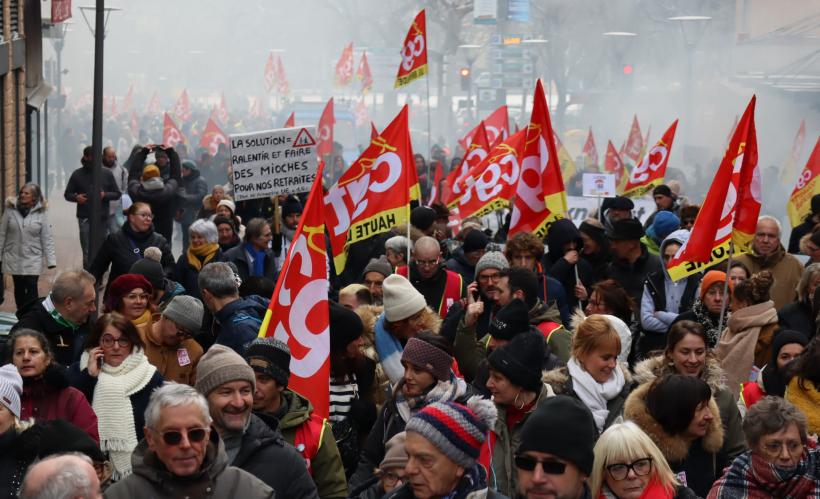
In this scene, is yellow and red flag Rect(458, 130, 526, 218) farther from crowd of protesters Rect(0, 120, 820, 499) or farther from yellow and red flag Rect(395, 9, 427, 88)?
crowd of protesters Rect(0, 120, 820, 499)

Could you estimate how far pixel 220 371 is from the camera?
5.20m

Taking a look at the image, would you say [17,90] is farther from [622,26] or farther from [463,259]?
[622,26]

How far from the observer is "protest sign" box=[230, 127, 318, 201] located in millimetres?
11250

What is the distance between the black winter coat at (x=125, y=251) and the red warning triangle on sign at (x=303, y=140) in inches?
52.3

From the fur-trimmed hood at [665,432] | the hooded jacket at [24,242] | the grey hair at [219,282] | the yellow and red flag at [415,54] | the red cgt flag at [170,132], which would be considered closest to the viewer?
the fur-trimmed hood at [665,432]

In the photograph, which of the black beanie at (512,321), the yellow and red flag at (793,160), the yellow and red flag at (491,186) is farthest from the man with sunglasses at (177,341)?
the yellow and red flag at (793,160)

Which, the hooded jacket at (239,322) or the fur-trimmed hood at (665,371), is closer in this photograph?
the fur-trimmed hood at (665,371)

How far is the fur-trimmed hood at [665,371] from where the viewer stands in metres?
6.46

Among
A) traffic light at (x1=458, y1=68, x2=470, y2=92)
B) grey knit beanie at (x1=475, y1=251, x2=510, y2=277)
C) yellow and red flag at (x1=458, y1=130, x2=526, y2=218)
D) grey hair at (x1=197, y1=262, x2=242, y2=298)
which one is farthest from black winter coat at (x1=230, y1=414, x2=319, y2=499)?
traffic light at (x1=458, y1=68, x2=470, y2=92)

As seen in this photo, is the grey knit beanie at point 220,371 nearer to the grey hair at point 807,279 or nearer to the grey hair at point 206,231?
the grey hair at point 807,279

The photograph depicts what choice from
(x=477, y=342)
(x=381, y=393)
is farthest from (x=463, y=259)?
(x=381, y=393)

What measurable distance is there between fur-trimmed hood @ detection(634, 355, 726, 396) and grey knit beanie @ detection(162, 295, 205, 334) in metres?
2.23

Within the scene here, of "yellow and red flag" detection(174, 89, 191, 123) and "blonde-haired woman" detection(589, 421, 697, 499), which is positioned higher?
"yellow and red flag" detection(174, 89, 191, 123)

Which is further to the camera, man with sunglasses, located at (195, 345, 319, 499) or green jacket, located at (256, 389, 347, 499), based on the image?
green jacket, located at (256, 389, 347, 499)
